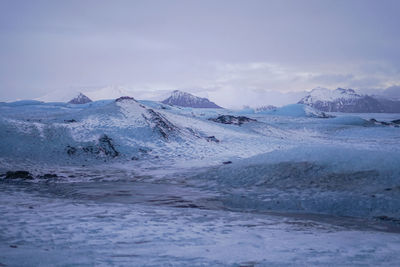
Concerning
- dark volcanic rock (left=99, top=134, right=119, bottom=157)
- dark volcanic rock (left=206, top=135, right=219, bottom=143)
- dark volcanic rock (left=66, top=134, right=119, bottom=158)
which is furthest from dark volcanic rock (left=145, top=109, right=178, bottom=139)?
dark volcanic rock (left=66, top=134, right=119, bottom=158)

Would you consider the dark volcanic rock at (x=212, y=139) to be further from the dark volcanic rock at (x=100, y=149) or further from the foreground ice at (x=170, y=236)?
the foreground ice at (x=170, y=236)

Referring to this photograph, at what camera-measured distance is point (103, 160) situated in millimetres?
19078

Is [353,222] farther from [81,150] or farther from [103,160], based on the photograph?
[81,150]

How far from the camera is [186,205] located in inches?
363

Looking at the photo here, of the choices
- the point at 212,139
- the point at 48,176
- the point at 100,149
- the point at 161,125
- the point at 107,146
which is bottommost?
the point at 48,176

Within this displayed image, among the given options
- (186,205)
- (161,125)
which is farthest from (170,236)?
(161,125)

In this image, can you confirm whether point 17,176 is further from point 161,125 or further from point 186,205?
point 161,125

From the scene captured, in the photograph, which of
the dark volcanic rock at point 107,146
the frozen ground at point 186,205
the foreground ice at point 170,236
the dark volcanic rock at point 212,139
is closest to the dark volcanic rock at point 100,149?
the dark volcanic rock at point 107,146

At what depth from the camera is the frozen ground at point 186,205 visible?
15.7 feet

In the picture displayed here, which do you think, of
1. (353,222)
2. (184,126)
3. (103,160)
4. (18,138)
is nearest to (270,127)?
(184,126)

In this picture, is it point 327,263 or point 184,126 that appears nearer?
point 327,263

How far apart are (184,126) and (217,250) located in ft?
79.4

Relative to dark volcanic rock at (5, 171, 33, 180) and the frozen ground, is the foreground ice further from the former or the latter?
dark volcanic rock at (5, 171, 33, 180)

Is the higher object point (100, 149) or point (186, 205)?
point (100, 149)
